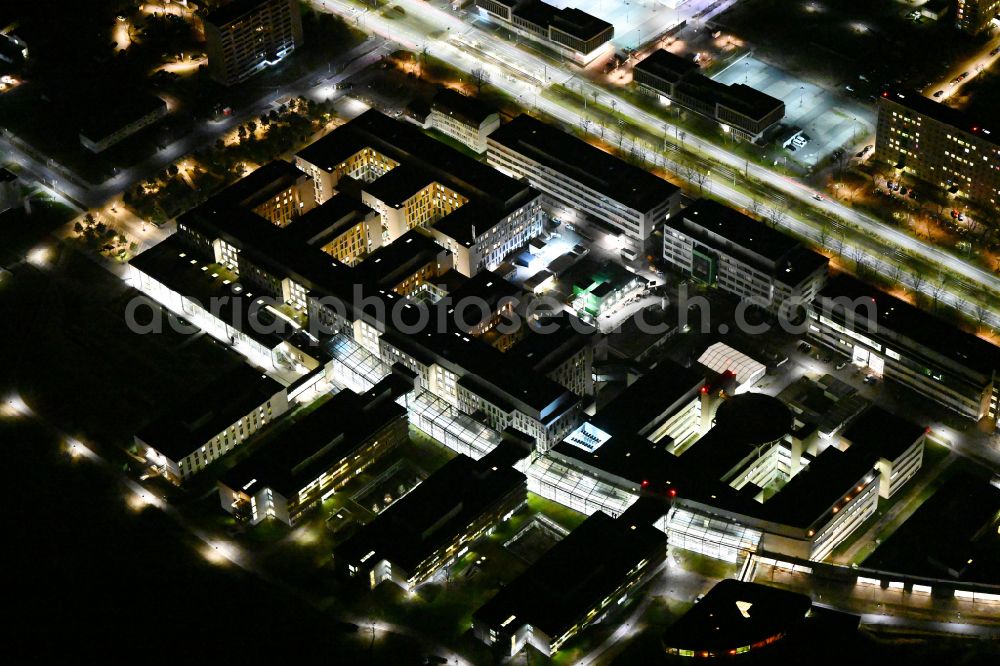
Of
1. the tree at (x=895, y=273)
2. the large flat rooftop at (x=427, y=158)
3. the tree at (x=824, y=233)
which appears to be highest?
the large flat rooftop at (x=427, y=158)

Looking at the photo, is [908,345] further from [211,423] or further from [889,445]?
[211,423]

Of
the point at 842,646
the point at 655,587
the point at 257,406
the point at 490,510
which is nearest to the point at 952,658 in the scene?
the point at 842,646

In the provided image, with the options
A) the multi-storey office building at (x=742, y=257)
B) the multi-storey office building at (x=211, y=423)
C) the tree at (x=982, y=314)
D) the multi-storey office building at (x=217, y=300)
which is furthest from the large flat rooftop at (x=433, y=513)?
the tree at (x=982, y=314)

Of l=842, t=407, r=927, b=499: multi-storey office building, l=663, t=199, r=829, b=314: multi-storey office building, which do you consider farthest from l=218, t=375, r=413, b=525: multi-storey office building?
l=842, t=407, r=927, b=499: multi-storey office building

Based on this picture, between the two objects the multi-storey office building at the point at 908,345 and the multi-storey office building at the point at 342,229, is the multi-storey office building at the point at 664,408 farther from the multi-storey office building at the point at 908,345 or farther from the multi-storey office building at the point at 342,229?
the multi-storey office building at the point at 342,229

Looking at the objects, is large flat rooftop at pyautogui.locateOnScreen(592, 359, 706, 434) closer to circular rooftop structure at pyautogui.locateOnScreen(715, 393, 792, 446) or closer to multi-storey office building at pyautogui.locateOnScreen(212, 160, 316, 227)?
circular rooftop structure at pyautogui.locateOnScreen(715, 393, 792, 446)
